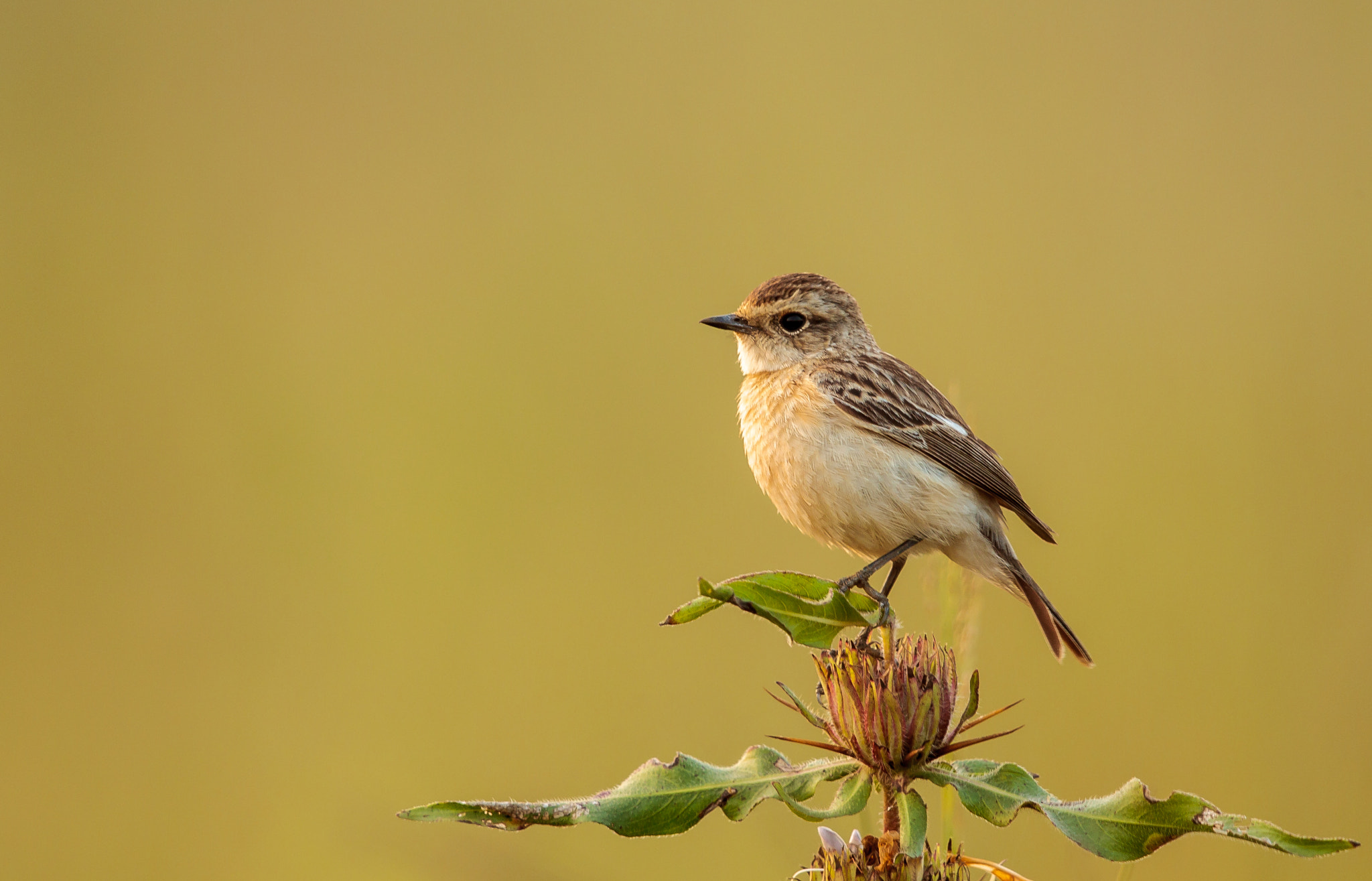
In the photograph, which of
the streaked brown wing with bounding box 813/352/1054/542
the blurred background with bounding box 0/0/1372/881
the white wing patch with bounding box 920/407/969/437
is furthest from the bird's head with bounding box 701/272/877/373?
the blurred background with bounding box 0/0/1372/881

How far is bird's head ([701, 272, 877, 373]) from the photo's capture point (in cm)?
500

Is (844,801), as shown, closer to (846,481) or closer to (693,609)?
(693,609)

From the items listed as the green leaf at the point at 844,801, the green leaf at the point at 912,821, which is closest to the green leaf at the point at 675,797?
the green leaf at the point at 844,801

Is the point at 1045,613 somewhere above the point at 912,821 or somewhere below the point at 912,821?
above

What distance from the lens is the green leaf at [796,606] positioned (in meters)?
2.54

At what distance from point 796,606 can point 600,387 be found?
5707 millimetres

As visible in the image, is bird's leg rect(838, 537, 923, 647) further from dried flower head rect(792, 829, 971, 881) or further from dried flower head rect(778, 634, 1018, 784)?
dried flower head rect(792, 829, 971, 881)

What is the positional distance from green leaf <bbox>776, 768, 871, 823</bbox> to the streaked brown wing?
1.96 m

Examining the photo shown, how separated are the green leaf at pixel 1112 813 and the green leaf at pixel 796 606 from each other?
1.28ft

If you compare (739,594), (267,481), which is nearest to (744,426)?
(739,594)

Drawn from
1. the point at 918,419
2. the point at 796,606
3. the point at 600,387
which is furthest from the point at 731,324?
the point at 600,387

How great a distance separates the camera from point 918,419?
4.66 meters

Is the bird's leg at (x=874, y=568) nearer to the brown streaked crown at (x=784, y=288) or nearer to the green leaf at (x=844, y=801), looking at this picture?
the green leaf at (x=844, y=801)

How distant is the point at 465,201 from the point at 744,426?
5.57 meters
